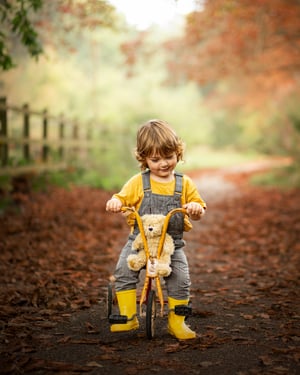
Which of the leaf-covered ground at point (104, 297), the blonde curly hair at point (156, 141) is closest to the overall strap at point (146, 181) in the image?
the blonde curly hair at point (156, 141)

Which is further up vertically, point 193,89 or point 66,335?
point 193,89

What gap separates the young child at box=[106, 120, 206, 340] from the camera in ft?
12.8

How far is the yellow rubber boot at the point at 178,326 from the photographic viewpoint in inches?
153

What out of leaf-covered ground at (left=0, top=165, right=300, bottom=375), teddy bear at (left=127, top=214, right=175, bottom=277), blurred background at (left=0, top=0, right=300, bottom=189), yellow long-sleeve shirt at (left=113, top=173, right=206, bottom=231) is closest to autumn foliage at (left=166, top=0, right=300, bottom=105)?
blurred background at (left=0, top=0, right=300, bottom=189)

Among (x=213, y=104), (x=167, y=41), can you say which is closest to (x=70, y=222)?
(x=167, y=41)

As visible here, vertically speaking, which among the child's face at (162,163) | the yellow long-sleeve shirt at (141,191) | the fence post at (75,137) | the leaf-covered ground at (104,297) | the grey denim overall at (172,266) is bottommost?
the leaf-covered ground at (104,297)

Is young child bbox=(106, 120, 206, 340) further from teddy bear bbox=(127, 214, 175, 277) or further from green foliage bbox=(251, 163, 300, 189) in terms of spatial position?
green foliage bbox=(251, 163, 300, 189)

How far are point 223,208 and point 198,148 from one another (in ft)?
85.7

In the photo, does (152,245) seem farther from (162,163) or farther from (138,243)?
(162,163)

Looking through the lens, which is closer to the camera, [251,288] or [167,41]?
[251,288]

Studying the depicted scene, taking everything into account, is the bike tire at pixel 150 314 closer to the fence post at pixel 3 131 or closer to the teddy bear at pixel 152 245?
the teddy bear at pixel 152 245

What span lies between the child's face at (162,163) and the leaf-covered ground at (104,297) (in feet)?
3.98

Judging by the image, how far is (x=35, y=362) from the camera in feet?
11.0

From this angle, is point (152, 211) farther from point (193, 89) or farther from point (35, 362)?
point (193, 89)
